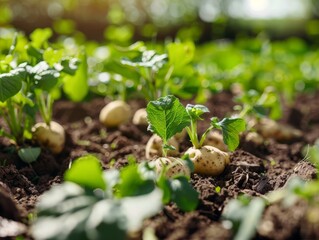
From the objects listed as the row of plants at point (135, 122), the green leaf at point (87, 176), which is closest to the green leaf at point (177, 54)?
the row of plants at point (135, 122)

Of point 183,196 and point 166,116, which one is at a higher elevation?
point 166,116

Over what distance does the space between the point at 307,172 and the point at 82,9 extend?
9.56 m

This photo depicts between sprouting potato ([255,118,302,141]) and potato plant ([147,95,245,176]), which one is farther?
sprouting potato ([255,118,302,141])

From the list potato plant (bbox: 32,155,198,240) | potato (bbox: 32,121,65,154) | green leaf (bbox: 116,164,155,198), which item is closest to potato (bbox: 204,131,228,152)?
potato (bbox: 32,121,65,154)

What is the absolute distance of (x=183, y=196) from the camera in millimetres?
1750

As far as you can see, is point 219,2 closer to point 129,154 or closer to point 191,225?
point 129,154

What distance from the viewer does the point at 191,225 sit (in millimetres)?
1740

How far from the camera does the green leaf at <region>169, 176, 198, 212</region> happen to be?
1.75m

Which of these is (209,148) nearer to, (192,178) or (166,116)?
(192,178)

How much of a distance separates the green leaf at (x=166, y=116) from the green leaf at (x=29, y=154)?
29.5 inches

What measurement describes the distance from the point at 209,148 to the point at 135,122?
1.13m

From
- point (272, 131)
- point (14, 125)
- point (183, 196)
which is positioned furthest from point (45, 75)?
point (272, 131)

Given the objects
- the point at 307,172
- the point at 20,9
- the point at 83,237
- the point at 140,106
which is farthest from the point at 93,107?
the point at 20,9

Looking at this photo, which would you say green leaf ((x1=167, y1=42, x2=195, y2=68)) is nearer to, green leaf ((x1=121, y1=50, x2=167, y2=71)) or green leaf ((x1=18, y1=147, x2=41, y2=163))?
green leaf ((x1=121, y1=50, x2=167, y2=71))
